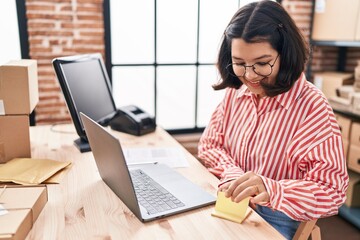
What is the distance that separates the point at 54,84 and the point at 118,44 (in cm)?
55

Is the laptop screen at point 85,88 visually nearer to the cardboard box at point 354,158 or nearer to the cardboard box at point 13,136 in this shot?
the cardboard box at point 13,136

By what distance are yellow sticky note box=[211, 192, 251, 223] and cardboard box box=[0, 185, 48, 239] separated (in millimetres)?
523

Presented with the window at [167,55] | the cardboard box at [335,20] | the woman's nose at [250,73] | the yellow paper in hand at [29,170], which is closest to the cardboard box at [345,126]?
the cardboard box at [335,20]

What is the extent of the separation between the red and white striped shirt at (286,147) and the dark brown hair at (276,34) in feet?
0.21

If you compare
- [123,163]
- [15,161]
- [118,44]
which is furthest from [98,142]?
[118,44]

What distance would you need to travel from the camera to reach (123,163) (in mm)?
976

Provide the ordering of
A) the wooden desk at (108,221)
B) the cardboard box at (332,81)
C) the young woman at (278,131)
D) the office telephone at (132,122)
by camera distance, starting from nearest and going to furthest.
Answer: the wooden desk at (108,221), the young woman at (278,131), the office telephone at (132,122), the cardboard box at (332,81)

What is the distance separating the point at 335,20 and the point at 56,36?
6.76 feet

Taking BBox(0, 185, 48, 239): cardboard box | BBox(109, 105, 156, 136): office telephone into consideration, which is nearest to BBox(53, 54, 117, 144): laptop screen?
BBox(109, 105, 156, 136): office telephone

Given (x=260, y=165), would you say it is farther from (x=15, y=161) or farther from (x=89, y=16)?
(x=89, y=16)

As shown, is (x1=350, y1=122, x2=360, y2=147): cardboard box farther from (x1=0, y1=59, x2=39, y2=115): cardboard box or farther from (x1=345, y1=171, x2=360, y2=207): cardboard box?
(x1=0, y1=59, x2=39, y2=115): cardboard box

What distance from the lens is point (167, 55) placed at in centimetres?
281

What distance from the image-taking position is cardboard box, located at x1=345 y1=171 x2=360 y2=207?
2600mm

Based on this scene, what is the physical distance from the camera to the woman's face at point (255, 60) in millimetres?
1229
